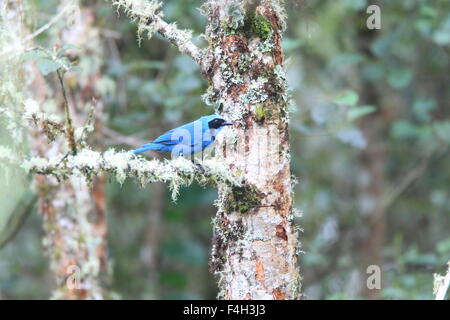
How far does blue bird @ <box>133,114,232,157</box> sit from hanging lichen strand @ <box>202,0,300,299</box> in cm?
6

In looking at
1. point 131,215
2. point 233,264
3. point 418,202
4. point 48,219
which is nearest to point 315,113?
point 48,219

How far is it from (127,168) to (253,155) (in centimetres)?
54

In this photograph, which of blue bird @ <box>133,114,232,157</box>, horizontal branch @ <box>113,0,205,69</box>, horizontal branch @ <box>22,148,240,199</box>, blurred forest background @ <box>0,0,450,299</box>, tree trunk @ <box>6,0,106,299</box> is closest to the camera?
horizontal branch @ <box>22,148,240,199</box>

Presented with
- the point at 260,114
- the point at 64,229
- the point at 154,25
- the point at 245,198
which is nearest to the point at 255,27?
the point at 260,114

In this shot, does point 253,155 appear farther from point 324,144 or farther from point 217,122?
point 324,144

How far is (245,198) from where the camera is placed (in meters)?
2.83

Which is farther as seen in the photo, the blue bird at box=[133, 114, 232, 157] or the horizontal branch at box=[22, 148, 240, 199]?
the blue bird at box=[133, 114, 232, 157]

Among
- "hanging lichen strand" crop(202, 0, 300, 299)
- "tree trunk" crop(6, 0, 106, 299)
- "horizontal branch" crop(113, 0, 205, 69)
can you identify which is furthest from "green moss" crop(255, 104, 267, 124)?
"tree trunk" crop(6, 0, 106, 299)

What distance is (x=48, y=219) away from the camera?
483 cm

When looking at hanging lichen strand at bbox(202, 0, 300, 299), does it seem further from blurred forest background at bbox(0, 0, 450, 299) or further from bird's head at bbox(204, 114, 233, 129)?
blurred forest background at bbox(0, 0, 450, 299)

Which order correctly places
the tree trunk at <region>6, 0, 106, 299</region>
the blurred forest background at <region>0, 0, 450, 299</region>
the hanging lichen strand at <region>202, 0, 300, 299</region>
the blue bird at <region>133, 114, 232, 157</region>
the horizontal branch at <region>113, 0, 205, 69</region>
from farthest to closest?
1. the blurred forest background at <region>0, 0, 450, 299</region>
2. the tree trunk at <region>6, 0, 106, 299</region>
3. the horizontal branch at <region>113, 0, 205, 69</region>
4. the blue bird at <region>133, 114, 232, 157</region>
5. the hanging lichen strand at <region>202, 0, 300, 299</region>

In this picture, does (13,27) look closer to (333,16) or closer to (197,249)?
(197,249)

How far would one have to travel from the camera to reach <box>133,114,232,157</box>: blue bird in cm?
291

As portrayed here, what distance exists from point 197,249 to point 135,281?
0.78 metres
